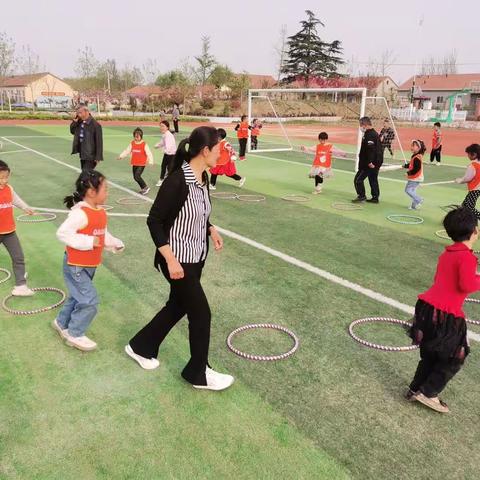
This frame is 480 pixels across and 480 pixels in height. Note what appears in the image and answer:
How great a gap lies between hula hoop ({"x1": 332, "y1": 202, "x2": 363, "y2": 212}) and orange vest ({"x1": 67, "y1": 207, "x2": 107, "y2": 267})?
8205 millimetres

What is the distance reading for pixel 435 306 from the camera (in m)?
3.73

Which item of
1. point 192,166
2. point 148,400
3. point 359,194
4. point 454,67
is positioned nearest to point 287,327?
point 148,400

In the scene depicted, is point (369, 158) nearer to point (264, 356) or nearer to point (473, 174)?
point (473, 174)

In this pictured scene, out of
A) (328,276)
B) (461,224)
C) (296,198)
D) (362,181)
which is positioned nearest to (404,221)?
(362,181)

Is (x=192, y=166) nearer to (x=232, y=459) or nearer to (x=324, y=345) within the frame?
(x=232, y=459)

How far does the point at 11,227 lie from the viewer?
583 cm

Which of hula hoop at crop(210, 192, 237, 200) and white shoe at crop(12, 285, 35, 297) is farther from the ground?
hula hoop at crop(210, 192, 237, 200)

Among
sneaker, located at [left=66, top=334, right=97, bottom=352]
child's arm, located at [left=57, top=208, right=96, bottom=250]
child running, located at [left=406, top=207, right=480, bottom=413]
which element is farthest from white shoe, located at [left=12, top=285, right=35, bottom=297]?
child running, located at [left=406, top=207, right=480, bottom=413]

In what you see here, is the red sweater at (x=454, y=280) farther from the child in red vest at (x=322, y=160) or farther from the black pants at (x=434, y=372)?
the child in red vest at (x=322, y=160)

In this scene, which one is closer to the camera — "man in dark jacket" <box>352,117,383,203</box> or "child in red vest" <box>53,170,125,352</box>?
"child in red vest" <box>53,170,125,352</box>

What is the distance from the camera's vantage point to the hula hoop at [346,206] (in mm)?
11703

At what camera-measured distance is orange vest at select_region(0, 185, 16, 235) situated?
5.67 m

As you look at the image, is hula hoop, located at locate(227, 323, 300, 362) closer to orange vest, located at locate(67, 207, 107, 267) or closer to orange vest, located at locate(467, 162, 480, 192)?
orange vest, located at locate(67, 207, 107, 267)

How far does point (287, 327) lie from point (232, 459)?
225 cm
